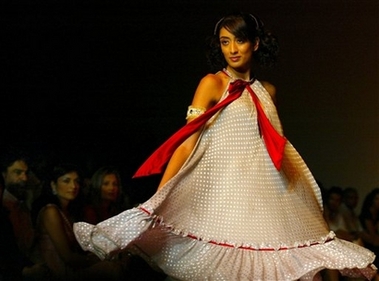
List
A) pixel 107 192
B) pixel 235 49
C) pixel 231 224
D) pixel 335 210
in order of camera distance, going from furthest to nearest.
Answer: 1. pixel 335 210
2. pixel 107 192
3. pixel 235 49
4. pixel 231 224

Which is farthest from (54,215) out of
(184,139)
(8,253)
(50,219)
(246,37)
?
(246,37)

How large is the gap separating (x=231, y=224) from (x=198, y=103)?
38 cm

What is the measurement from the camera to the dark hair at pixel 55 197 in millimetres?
3061

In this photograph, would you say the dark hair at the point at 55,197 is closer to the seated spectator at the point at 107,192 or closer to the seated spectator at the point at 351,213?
the seated spectator at the point at 107,192

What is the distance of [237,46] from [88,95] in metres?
0.97

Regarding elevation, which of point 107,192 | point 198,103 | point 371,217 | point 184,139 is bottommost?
point 371,217

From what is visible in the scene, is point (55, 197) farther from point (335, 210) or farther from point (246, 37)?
point (335, 210)

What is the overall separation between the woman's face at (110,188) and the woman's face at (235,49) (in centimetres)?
90

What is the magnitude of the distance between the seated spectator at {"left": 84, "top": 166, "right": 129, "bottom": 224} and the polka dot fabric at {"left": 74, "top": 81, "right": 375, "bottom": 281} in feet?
2.70

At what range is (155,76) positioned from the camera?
3.38 metres

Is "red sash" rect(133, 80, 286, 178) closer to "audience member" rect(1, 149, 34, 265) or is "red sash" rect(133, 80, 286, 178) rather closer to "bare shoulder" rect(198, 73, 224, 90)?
"bare shoulder" rect(198, 73, 224, 90)

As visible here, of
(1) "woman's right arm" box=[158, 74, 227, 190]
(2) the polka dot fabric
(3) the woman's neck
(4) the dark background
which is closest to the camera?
(2) the polka dot fabric

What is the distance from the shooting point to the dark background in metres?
3.18

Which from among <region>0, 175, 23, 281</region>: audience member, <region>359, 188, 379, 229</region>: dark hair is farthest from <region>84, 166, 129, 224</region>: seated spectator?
<region>359, 188, 379, 229</region>: dark hair
